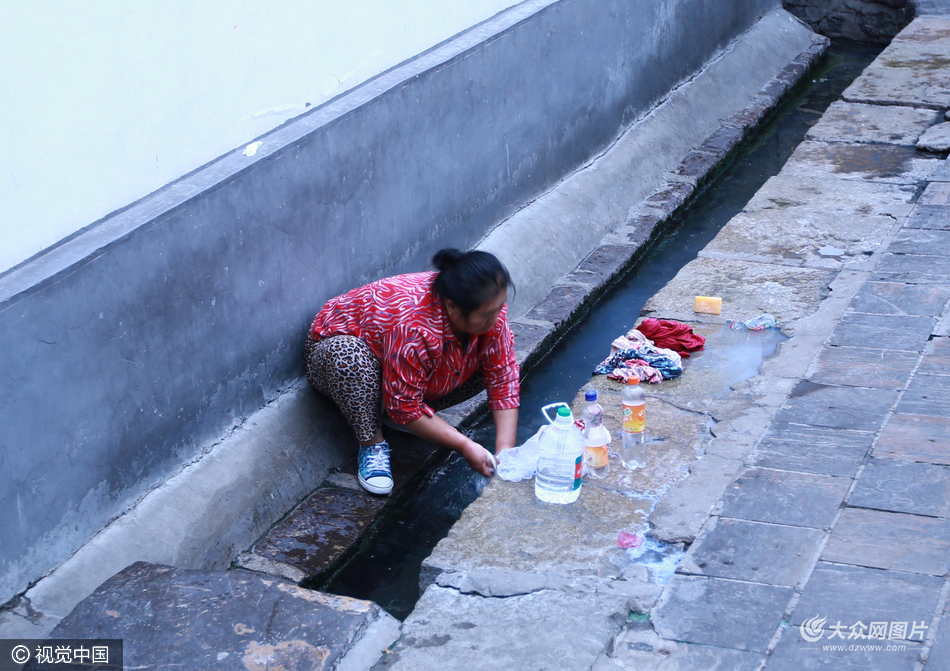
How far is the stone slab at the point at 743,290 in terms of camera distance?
5.08 m

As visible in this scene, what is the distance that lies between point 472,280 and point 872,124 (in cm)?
549

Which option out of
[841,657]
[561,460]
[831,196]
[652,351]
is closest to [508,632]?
[561,460]

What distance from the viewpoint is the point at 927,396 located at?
404cm

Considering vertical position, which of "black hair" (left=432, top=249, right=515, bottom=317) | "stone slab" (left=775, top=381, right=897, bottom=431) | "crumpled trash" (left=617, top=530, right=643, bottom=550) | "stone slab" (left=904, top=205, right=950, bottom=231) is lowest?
"stone slab" (left=904, top=205, right=950, bottom=231)

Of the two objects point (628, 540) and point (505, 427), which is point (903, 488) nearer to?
point (628, 540)

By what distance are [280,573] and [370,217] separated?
170 centimetres

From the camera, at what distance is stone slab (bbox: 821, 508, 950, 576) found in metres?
3.08

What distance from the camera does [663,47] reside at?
7.83m

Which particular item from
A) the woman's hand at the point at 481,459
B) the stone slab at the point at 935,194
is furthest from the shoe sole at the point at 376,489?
the stone slab at the point at 935,194

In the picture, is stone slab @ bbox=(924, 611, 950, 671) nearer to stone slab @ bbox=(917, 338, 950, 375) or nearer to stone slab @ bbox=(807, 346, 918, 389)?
stone slab @ bbox=(807, 346, 918, 389)

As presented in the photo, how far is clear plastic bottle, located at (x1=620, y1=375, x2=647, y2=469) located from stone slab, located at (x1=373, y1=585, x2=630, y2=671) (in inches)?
33.9

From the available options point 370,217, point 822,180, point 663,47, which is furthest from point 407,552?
point 663,47

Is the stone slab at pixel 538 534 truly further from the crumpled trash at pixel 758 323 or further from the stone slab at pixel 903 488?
the crumpled trash at pixel 758 323

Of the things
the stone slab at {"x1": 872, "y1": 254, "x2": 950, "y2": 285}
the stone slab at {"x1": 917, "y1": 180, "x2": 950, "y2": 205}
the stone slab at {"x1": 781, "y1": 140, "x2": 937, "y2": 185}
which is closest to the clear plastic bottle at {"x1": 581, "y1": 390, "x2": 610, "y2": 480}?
the stone slab at {"x1": 872, "y1": 254, "x2": 950, "y2": 285}
